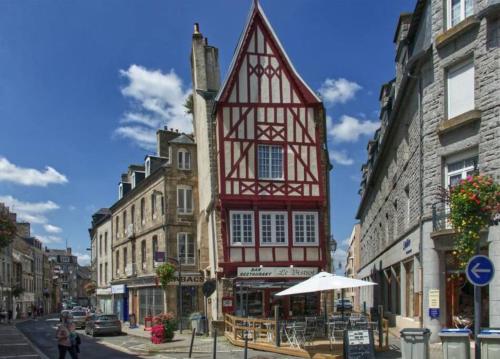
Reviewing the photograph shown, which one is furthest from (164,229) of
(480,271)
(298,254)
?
(480,271)

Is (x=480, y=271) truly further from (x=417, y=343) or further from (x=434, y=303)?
(x=434, y=303)

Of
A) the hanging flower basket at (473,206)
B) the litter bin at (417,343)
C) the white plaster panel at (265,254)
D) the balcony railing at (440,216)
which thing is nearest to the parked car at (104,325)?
the white plaster panel at (265,254)

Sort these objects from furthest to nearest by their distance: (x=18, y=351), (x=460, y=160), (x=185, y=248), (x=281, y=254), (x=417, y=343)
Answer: (x=185, y=248) → (x=281, y=254) → (x=18, y=351) → (x=460, y=160) → (x=417, y=343)

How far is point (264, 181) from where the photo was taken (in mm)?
24406

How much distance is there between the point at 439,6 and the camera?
15695 mm

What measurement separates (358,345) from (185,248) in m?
18.7

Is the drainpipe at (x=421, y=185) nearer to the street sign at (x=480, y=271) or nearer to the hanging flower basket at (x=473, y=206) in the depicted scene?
the hanging flower basket at (x=473, y=206)

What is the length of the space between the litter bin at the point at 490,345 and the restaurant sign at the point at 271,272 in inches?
564

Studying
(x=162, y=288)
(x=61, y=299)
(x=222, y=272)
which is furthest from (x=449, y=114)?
(x=61, y=299)

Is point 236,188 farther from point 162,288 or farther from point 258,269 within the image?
point 162,288

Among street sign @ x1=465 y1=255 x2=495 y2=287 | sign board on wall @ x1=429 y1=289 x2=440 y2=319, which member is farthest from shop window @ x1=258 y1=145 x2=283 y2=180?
street sign @ x1=465 y1=255 x2=495 y2=287

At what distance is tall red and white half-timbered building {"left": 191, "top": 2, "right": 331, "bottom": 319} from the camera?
2391 centimetres

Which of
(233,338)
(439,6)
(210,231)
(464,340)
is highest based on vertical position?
(439,6)

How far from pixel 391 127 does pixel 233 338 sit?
9765mm
